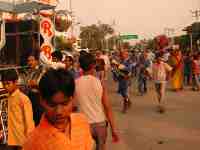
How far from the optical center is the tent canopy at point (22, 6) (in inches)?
427

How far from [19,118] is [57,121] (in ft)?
9.46

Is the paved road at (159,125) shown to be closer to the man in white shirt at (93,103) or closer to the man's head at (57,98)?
the man in white shirt at (93,103)

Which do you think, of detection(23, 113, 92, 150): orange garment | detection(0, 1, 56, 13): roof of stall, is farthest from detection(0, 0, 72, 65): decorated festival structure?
detection(23, 113, 92, 150): orange garment

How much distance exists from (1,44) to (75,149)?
31.7 feet

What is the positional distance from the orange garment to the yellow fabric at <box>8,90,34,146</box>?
2713mm

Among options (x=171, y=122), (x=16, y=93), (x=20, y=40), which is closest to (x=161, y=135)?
(x=171, y=122)

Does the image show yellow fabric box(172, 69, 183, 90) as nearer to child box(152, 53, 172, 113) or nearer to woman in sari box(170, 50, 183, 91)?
woman in sari box(170, 50, 183, 91)

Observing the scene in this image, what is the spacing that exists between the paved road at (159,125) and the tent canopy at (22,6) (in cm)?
307

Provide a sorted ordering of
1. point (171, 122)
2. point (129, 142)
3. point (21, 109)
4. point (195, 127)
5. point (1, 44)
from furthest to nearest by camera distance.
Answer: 1. point (1, 44)
2. point (171, 122)
3. point (195, 127)
4. point (129, 142)
5. point (21, 109)

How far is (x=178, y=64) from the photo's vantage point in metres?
18.4

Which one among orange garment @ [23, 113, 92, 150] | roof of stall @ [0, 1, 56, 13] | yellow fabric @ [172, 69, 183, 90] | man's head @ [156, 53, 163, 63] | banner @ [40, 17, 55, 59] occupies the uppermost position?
roof of stall @ [0, 1, 56, 13]

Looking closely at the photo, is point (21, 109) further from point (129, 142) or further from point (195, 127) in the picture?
point (195, 127)

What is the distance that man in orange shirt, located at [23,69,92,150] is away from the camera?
2.30 metres

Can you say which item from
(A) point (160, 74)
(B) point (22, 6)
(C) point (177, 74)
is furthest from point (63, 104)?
(C) point (177, 74)
